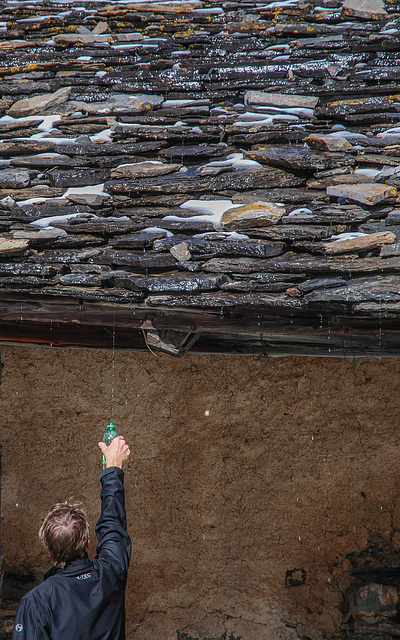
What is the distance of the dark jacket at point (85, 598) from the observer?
2.23 m

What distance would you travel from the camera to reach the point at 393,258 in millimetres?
3055

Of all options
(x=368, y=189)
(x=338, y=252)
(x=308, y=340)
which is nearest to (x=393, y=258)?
(x=338, y=252)

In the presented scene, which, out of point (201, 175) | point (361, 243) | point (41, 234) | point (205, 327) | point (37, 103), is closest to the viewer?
point (361, 243)

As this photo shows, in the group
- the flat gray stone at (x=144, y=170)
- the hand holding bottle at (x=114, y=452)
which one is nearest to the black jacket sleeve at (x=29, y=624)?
the hand holding bottle at (x=114, y=452)

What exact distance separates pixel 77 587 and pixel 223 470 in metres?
2.28

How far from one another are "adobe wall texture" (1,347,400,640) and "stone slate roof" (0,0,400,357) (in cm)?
59

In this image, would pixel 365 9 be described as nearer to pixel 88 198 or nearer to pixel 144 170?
pixel 144 170

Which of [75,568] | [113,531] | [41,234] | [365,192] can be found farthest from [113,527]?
[365,192]

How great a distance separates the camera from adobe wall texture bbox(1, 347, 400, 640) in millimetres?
4348

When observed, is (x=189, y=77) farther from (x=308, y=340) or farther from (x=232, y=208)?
(x=308, y=340)

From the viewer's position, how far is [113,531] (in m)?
2.40

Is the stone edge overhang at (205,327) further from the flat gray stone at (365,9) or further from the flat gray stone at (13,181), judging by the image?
the flat gray stone at (365,9)

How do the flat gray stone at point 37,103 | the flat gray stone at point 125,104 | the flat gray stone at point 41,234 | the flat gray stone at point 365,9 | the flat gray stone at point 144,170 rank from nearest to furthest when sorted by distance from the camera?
the flat gray stone at point 41,234 → the flat gray stone at point 144,170 → the flat gray stone at point 125,104 → the flat gray stone at point 37,103 → the flat gray stone at point 365,9

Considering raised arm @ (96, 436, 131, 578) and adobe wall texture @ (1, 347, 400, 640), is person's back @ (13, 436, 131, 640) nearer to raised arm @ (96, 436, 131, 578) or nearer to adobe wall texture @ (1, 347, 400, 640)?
raised arm @ (96, 436, 131, 578)
